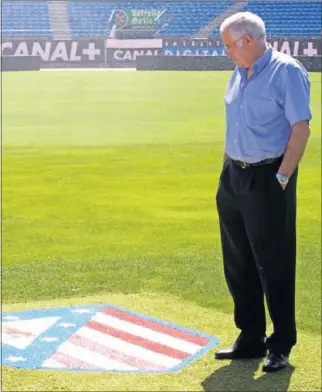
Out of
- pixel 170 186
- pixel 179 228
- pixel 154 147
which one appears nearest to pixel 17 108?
pixel 154 147

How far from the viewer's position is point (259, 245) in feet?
7.45

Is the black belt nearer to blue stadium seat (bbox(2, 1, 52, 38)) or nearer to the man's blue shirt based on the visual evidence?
Result: the man's blue shirt

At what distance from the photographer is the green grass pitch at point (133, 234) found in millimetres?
2516

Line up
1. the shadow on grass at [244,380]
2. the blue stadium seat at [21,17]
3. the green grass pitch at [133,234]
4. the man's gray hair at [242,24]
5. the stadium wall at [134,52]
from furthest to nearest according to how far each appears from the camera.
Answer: the stadium wall at [134,52]
the blue stadium seat at [21,17]
the green grass pitch at [133,234]
the shadow on grass at [244,380]
the man's gray hair at [242,24]

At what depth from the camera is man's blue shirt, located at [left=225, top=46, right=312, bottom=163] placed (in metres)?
2.04

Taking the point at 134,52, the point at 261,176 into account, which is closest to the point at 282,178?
the point at 261,176

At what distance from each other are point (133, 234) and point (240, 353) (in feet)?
6.73

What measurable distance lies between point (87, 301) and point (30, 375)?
30.6 inches

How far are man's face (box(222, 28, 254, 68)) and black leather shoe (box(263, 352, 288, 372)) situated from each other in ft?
2.92

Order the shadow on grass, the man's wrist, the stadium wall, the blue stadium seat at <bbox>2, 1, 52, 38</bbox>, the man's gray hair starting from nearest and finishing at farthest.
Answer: the man's gray hair, the man's wrist, the shadow on grass, the blue stadium seat at <bbox>2, 1, 52, 38</bbox>, the stadium wall

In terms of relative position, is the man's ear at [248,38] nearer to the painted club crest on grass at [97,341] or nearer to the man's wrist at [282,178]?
the man's wrist at [282,178]

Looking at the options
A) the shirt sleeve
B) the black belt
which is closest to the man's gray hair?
the shirt sleeve

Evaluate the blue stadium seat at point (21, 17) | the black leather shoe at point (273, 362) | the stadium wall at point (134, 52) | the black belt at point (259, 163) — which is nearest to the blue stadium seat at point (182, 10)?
the stadium wall at point (134, 52)

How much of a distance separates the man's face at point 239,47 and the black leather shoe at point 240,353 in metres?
Result: 0.93
